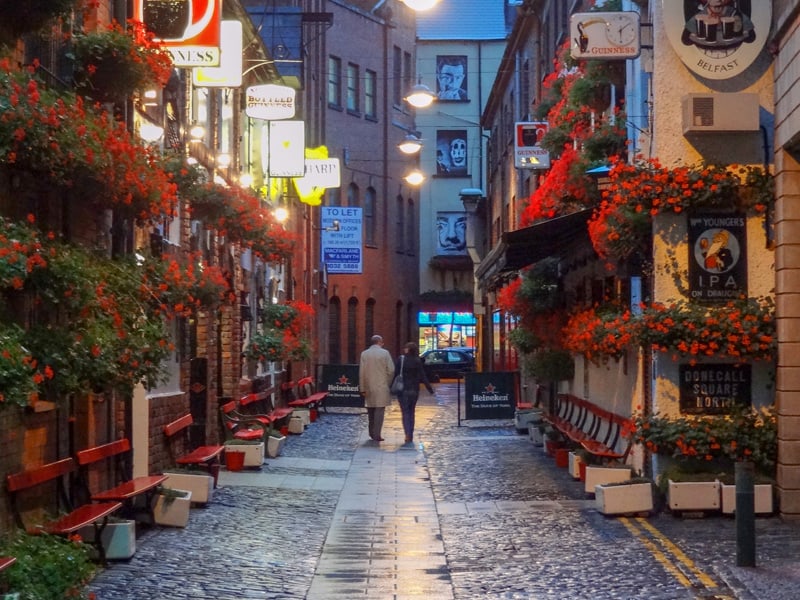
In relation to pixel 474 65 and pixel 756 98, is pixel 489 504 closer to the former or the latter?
pixel 756 98

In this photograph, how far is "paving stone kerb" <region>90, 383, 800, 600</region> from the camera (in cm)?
967

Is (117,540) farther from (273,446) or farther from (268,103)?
(268,103)

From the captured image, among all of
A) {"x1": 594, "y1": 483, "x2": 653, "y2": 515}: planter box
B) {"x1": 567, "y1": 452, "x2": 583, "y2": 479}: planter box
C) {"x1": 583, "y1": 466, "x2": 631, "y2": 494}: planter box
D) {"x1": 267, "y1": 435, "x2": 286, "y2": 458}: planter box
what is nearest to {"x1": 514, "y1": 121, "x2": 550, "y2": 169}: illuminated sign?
{"x1": 267, "y1": 435, "x2": 286, "y2": 458}: planter box

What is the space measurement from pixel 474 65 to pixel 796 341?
45.3 m

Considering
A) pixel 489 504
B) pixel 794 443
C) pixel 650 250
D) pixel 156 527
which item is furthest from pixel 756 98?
pixel 156 527

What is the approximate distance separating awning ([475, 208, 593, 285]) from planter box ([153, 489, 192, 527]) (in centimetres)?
595

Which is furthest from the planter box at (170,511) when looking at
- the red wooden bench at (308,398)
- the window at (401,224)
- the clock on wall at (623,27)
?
the window at (401,224)

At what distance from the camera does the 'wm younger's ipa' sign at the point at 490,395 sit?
86.5 ft

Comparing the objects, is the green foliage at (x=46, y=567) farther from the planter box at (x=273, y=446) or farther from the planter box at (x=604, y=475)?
the planter box at (x=273, y=446)

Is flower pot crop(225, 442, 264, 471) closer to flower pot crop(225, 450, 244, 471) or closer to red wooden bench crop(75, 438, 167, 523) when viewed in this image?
flower pot crop(225, 450, 244, 471)

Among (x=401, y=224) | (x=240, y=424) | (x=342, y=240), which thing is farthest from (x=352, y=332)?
(x=240, y=424)

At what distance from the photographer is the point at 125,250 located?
41.9 ft

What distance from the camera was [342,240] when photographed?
1398 inches

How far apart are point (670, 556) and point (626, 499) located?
87.5 inches
